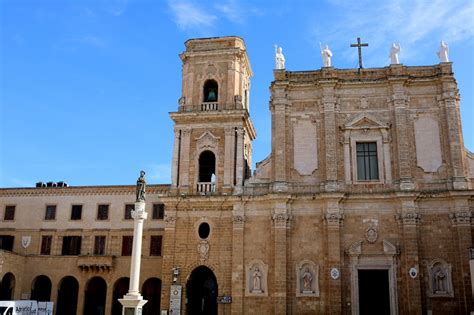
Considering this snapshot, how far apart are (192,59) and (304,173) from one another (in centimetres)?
1082

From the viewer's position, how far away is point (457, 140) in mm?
30656

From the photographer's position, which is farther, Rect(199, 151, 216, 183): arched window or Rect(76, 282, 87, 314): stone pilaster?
Rect(76, 282, 87, 314): stone pilaster

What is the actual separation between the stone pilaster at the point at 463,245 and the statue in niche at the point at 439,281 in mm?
608

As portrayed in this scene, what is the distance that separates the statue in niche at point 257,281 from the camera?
29797mm

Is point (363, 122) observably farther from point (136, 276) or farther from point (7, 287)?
point (7, 287)

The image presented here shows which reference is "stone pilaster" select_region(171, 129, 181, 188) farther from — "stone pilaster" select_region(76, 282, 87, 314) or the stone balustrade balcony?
"stone pilaster" select_region(76, 282, 87, 314)

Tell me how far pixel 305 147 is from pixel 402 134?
5829 mm

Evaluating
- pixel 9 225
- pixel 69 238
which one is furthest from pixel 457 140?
pixel 9 225

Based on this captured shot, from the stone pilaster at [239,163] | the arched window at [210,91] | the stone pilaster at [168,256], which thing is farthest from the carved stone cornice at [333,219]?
the arched window at [210,91]

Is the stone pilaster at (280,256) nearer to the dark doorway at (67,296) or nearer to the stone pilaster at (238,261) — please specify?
the stone pilaster at (238,261)

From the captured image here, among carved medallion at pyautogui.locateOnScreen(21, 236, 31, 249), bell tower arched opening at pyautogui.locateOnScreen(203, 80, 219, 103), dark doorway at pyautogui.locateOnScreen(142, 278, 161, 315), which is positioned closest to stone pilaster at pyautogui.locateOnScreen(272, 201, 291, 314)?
bell tower arched opening at pyautogui.locateOnScreen(203, 80, 219, 103)

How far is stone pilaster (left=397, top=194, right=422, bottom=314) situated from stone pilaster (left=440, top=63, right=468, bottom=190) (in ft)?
9.54

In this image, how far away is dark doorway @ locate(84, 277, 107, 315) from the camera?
37.0 m

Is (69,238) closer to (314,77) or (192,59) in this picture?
(192,59)
